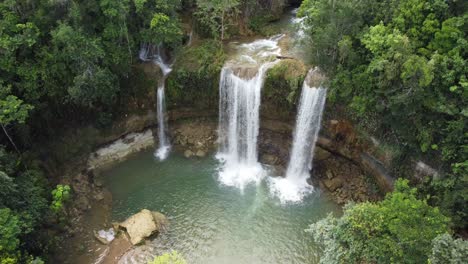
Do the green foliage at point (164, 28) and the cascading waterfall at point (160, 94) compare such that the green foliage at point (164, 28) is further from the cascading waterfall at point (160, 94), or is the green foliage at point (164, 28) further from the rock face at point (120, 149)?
the rock face at point (120, 149)

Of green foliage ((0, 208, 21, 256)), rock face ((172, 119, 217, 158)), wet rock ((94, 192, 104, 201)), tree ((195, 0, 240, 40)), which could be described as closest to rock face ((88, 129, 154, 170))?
rock face ((172, 119, 217, 158))

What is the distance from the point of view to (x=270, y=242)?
64.9 feet

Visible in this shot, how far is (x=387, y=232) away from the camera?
14.6 metres

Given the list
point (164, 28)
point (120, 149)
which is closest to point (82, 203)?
point (120, 149)

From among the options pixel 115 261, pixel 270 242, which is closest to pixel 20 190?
pixel 115 261

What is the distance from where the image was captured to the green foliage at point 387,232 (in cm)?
1384

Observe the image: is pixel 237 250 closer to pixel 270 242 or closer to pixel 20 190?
pixel 270 242

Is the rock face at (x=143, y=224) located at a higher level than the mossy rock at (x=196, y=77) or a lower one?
lower

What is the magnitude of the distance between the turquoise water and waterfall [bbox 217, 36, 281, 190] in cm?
110

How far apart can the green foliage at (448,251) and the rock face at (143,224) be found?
13722mm

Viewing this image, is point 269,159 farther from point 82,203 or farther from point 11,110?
point 11,110

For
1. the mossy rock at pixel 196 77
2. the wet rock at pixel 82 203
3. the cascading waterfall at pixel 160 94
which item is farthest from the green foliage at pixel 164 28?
the wet rock at pixel 82 203

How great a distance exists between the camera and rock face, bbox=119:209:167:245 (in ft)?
64.9

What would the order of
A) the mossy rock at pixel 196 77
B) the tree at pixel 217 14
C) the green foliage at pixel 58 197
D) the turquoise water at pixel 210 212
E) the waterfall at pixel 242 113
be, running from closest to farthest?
1. the green foliage at pixel 58 197
2. the turquoise water at pixel 210 212
3. the waterfall at pixel 242 113
4. the tree at pixel 217 14
5. the mossy rock at pixel 196 77
